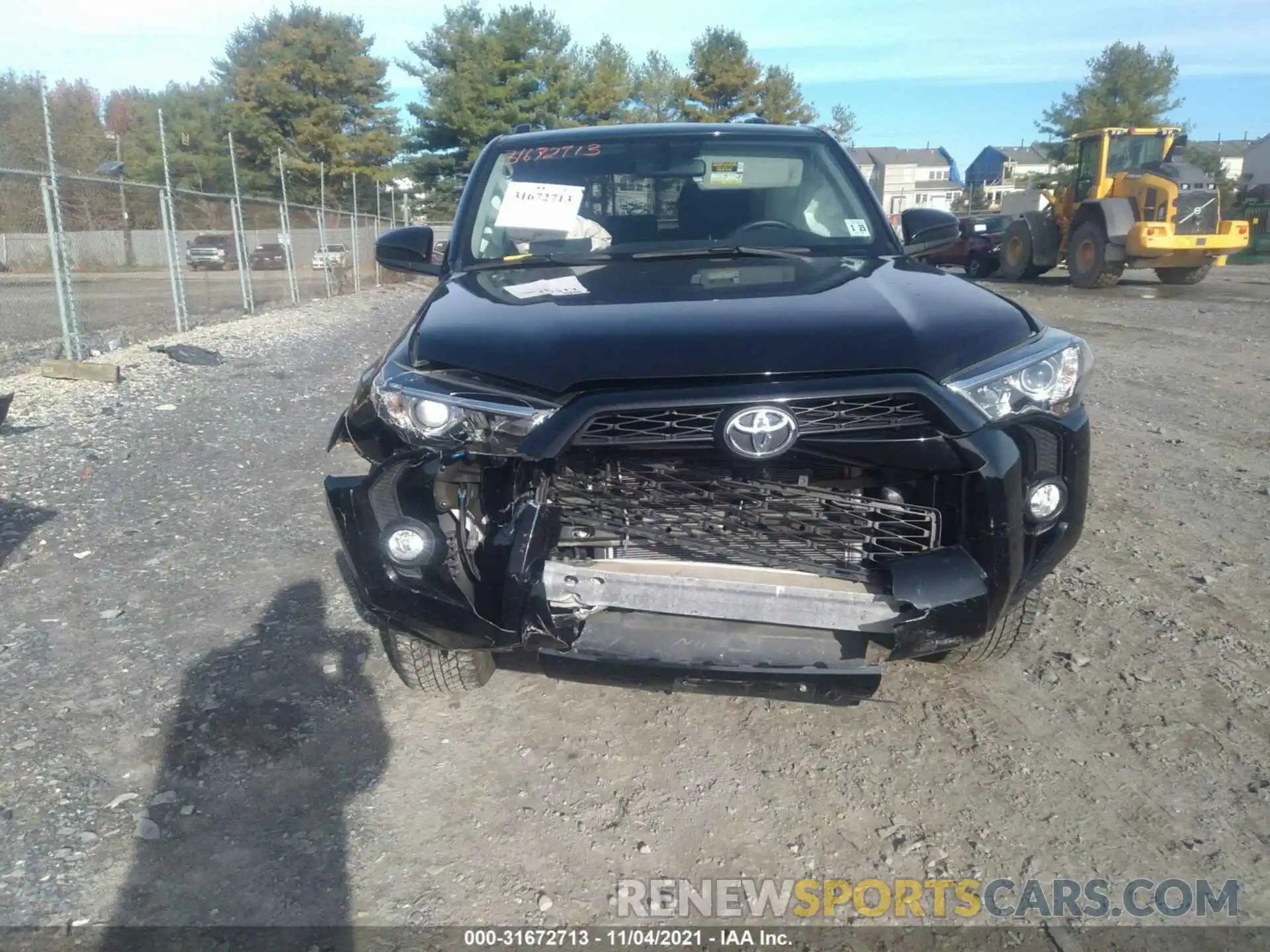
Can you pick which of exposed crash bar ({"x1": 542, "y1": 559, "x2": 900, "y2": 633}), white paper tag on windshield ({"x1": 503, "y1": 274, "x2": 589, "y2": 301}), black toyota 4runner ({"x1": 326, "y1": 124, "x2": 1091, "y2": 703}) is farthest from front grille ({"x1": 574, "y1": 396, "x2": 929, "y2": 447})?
white paper tag on windshield ({"x1": 503, "y1": 274, "x2": 589, "y2": 301})

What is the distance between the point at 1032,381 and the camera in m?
2.45

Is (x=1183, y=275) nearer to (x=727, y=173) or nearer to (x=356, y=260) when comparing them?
(x=356, y=260)

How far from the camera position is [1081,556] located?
4293mm

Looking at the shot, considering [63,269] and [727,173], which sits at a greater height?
[727,173]

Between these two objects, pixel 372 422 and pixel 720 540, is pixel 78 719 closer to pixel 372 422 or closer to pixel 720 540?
pixel 372 422

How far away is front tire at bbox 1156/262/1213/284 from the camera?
61.1ft

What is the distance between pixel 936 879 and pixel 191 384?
8.25 m

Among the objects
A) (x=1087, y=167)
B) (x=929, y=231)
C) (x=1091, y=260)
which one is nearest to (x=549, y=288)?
(x=929, y=231)

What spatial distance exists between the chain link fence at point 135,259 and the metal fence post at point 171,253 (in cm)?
2

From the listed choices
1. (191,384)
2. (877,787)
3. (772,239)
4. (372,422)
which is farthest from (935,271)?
(191,384)

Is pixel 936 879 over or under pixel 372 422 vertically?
under

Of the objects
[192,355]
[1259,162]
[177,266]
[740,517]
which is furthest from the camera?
[1259,162]

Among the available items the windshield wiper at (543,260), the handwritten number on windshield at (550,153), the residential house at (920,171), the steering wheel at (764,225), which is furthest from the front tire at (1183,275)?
the residential house at (920,171)

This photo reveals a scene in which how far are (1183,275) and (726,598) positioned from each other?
19.7 m
